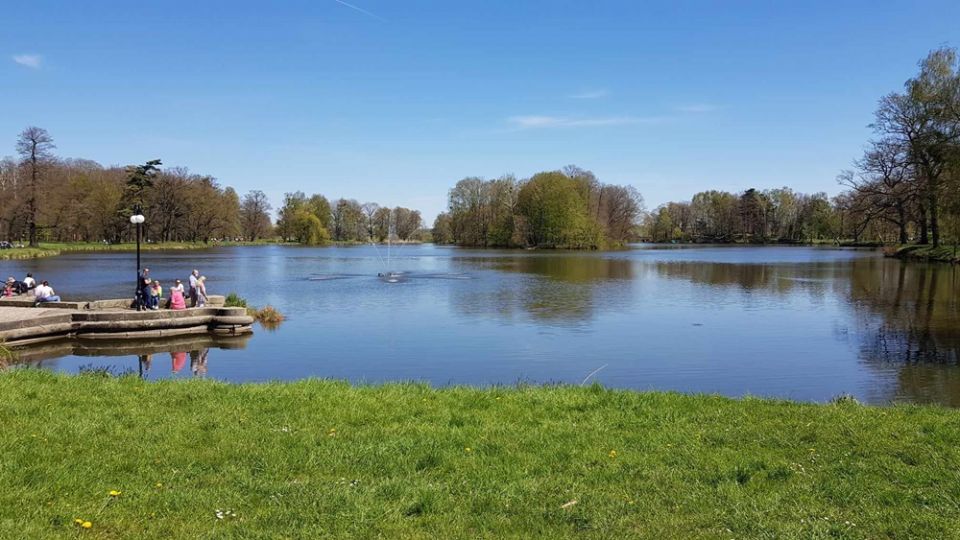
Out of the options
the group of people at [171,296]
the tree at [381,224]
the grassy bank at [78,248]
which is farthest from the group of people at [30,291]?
the tree at [381,224]

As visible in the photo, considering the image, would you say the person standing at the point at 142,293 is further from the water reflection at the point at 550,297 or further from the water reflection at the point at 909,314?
the water reflection at the point at 909,314

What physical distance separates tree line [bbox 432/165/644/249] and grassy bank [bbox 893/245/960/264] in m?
47.2

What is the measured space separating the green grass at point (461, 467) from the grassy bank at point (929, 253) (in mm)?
60931

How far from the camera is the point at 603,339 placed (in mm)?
20906

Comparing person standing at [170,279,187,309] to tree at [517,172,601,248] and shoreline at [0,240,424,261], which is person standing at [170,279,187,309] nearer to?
shoreline at [0,240,424,261]

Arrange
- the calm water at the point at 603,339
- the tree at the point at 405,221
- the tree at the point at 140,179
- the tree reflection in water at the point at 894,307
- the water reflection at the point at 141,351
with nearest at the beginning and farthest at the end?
the tree reflection in water at the point at 894,307, the calm water at the point at 603,339, the water reflection at the point at 141,351, the tree at the point at 140,179, the tree at the point at 405,221

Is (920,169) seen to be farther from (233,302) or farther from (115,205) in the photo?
(115,205)

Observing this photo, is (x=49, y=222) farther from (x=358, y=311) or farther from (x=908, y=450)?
(x=908, y=450)

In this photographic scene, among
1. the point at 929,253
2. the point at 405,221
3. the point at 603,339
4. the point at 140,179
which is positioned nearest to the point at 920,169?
the point at 929,253

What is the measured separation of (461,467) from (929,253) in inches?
2823

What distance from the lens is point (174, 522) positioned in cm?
484

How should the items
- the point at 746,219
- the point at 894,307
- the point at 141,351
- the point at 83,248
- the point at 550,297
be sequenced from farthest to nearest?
the point at 746,219
the point at 83,248
the point at 550,297
the point at 894,307
the point at 141,351

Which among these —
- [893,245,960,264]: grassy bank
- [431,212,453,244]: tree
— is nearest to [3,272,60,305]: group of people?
[893,245,960,264]: grassy bank

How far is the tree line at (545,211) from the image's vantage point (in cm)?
10969
